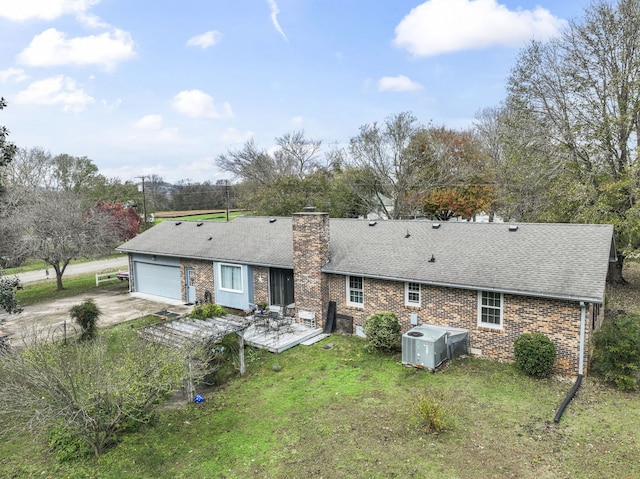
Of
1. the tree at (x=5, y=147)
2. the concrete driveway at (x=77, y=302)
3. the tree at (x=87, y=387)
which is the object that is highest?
the tree at (x=5, y=147)

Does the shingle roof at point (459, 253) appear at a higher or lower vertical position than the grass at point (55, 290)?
higher

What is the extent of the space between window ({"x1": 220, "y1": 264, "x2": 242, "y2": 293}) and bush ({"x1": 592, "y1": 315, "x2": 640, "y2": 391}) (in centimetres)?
1287

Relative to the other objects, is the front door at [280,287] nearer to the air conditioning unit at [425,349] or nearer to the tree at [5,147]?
the air conditioning unit at [425,349]

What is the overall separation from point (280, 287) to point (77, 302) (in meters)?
11.7

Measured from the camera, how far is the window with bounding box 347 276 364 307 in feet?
47.6

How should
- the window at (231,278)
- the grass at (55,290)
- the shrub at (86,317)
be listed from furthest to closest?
the grass at (55,290) < the window at (231,278) < the shrub at (86,317)

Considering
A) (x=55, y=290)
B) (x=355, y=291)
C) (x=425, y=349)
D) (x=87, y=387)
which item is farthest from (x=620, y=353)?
(x=55, y=290)

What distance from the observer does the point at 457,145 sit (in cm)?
4100

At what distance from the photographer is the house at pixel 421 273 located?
1093 cm

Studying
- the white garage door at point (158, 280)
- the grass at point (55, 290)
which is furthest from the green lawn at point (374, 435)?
the grass at point (55, 290)

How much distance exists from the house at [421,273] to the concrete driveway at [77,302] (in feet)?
4.01

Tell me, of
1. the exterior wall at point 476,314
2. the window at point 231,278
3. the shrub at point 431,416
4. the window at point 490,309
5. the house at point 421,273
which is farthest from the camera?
the window at point 231,278

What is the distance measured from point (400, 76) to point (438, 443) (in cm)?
2897

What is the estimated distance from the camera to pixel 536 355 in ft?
34.1
